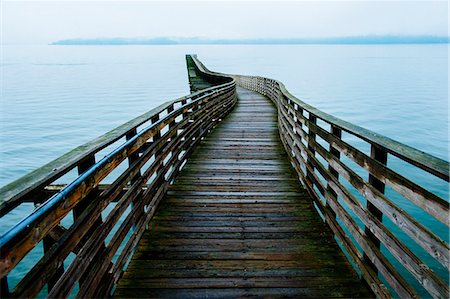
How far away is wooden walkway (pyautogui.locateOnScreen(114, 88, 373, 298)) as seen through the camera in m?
3.49

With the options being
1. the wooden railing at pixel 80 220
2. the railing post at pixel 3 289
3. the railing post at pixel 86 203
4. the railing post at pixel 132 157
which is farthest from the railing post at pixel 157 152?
the railing post at pixel 3 289

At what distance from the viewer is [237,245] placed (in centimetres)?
428

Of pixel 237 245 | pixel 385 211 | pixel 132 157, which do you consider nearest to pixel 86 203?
pixel 132 157

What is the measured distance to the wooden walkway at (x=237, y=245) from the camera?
11.4 ft

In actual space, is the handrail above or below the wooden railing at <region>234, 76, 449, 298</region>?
above

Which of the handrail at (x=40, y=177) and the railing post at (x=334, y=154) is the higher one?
the handrail at (x=40, y=177)

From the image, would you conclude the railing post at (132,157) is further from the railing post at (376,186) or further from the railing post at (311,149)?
the railing post at (311,149)

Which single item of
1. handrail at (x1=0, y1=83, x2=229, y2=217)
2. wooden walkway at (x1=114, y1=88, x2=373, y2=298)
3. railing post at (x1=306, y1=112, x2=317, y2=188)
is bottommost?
wooden walkway at (x1=114, y1=88, x2=373, y2=298)

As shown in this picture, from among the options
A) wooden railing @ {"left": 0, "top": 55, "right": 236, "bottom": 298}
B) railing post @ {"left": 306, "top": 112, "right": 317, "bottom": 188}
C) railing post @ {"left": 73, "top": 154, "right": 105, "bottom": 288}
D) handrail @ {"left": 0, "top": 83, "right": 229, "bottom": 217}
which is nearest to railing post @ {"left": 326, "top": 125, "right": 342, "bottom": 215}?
railing post @ {"left": 306, "top": 112, "right": 317, "bottom": 188}

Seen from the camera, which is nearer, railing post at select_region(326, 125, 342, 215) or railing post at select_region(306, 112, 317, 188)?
railing post at select_region(326, 125, 342, 215)

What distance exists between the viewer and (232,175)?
7.04m

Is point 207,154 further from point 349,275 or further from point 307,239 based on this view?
point 349,275

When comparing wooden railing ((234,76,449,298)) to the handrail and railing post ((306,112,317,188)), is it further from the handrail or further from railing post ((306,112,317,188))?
the handrail

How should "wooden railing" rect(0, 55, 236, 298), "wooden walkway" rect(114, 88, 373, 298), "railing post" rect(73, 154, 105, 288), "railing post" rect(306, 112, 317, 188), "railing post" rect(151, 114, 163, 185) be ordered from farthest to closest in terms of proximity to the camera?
"railing post" rect(306, 112, 317, 188)
"railing post" rect(151, 114, 163, 185)
"wooden walkway" rect(114, 88, 373, 298)
"railing post" rect(73, 154, 105, 288)
"wooden railing" rect(0, 55, 236, 298)
